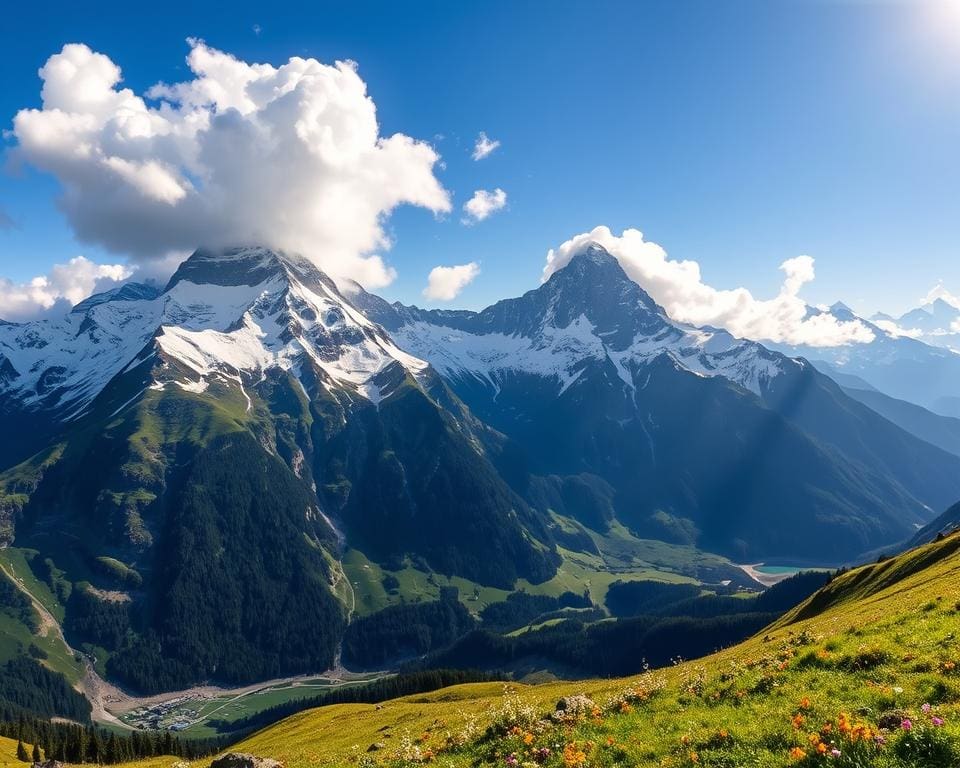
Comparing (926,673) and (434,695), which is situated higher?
(926,673)

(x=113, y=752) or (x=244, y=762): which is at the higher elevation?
(x=244, y=762)

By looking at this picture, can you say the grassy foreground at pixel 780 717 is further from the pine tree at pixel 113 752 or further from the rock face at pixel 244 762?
the pine tree at pixel 113 752

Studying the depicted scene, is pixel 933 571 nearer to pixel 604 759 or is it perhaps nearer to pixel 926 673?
pixel 926 673

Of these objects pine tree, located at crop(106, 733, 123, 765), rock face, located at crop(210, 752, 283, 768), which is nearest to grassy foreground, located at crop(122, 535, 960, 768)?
rock face, located at crop(210, 752, 283, 768)

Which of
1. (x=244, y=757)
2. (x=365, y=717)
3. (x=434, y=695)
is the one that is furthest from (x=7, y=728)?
(x=244, y=757)

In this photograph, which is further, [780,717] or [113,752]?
[113,752]

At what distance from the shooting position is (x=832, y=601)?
251ft

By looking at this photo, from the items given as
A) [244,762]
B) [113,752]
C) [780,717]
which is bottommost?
[113,752]

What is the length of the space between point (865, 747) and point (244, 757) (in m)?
27.7

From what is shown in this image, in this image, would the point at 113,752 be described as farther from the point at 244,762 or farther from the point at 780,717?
the point at 780,717

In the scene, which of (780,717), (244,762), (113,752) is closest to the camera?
(780,717)

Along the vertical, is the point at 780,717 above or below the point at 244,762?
above

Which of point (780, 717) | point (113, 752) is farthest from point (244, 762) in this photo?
point (113, 752)

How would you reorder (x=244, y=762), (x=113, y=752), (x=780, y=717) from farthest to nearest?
(x=113, y=752) → (x=244, y=762) → (x=780, y=717)
